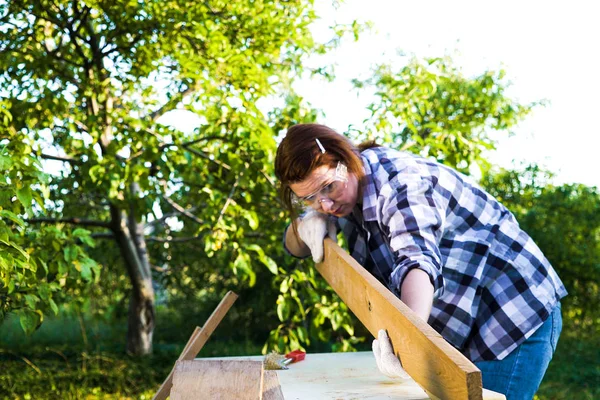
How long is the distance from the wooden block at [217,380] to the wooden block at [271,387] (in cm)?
6

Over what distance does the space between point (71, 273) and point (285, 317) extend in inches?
51.6

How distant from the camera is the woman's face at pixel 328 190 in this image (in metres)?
2.10

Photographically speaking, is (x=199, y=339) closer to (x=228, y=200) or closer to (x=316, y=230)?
(x=316, y=230)

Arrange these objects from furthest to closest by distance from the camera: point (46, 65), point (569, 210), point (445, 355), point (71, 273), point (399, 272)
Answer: point (569, 210) < point (46, 65) < point (71, 273) < point (399, 272) < point (445, 355)

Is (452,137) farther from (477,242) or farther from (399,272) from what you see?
Answer: (399,272)

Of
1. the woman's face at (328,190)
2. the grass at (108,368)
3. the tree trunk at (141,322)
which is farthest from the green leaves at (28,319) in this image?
the tree trunk at (141,322)

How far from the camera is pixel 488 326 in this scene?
2018 millimetres

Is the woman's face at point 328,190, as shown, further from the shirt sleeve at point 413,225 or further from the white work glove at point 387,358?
the white work glove at point 387,358

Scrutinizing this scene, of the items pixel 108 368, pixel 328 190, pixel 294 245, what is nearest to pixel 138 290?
pixel 108 368

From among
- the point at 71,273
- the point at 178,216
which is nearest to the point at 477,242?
the point at 71,273

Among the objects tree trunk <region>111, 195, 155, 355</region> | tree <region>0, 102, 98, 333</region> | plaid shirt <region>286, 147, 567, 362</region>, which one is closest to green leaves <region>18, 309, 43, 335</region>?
tree <region>0, 102, 98, 333</region>

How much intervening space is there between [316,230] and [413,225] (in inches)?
30.2

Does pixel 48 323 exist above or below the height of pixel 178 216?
below

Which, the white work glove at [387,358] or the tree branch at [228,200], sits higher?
the tree branch at [228,200]
